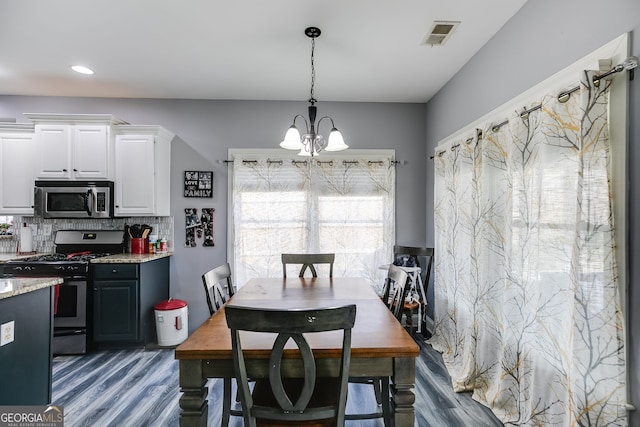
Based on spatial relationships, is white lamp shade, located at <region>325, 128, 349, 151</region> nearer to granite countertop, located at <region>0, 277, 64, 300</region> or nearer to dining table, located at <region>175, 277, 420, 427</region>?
dining table, located at <region>175, 277, 420, 427</region>

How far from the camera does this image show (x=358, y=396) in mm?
2441

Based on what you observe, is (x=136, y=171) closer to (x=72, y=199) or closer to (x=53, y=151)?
(x=72, y=199)

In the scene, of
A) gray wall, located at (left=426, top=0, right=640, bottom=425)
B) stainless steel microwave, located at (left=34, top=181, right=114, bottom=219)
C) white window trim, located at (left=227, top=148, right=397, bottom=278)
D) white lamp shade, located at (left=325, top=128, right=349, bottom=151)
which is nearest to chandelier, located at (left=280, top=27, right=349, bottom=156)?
white lamp shade, located at (left=325, top=128, right=349, bottom=151)

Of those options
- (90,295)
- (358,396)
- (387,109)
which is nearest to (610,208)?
(358,396)

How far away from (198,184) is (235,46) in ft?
5.70

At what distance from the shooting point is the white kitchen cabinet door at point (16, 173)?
3494 millimetres

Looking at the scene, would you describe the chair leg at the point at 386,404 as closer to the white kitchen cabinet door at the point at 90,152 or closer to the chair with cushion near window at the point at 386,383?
the chair with cushion near window at the point at 386,383

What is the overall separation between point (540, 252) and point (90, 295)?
12.4ft

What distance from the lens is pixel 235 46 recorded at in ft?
8.70

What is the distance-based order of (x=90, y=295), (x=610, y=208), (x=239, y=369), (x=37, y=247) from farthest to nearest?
(x=37, y=247)
(x=90, y=295)
(x=610, y=208)
(x=239, y=369)

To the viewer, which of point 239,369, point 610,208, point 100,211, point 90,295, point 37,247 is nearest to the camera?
point 239,369

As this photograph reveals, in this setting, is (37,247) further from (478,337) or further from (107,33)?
(478,337)

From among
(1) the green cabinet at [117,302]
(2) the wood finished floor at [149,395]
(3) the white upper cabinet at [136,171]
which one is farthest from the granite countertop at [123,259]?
(2) the wood finished floor at [149,395]

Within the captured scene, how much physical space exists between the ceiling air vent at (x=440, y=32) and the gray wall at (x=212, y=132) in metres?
1.43
